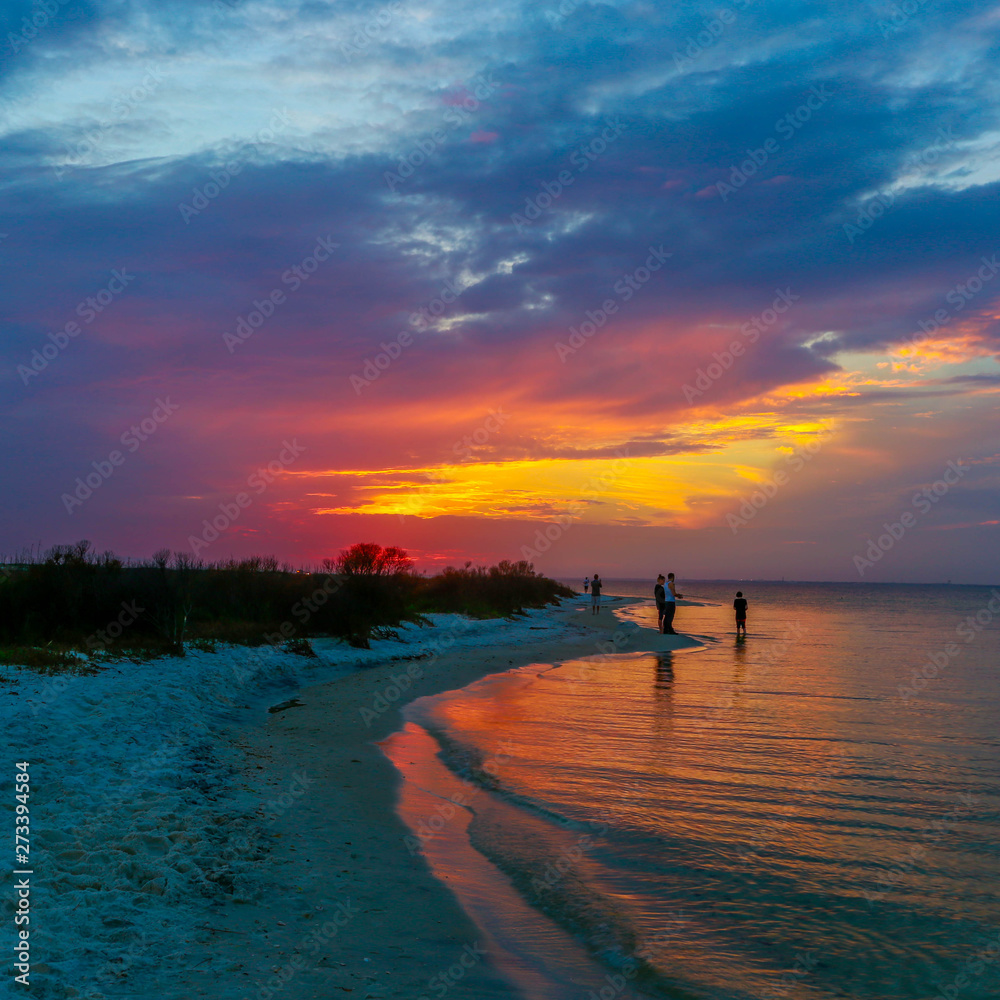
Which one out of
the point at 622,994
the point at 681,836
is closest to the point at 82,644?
the point at 681,836

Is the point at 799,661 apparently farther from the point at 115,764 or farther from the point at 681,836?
the point at 115,764

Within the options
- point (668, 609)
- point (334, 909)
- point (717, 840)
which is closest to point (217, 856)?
point (334, 909)

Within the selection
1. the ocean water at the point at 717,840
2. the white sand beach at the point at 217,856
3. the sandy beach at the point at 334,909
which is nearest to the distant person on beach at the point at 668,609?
the ocean water at the point at 717,840

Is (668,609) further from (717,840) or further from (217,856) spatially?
(217,856)

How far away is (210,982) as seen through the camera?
178 inches

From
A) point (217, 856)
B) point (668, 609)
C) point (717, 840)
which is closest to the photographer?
point (217, 856)

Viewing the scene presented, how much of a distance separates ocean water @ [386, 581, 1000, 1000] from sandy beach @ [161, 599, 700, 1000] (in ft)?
1.14

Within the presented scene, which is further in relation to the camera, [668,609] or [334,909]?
[668,609]

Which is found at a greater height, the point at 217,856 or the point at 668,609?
the point at 217,856

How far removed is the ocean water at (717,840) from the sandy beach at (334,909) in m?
0.35

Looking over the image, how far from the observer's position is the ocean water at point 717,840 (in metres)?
5.34

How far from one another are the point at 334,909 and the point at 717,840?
4204 millimetres

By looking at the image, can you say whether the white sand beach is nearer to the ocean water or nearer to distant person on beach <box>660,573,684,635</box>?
the ocean water

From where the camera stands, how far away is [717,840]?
310 inches
